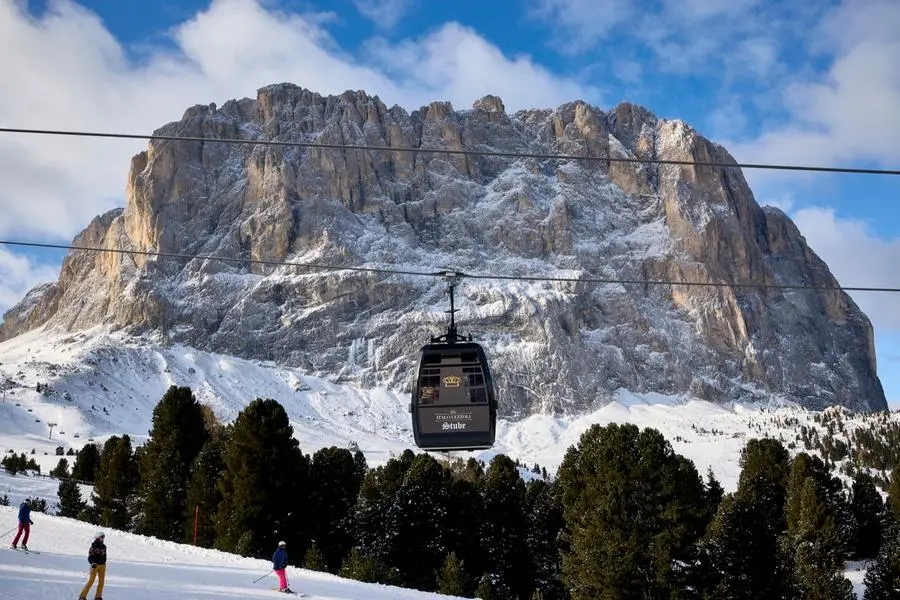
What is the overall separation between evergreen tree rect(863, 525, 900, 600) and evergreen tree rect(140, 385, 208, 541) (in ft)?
112

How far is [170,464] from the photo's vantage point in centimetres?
4541

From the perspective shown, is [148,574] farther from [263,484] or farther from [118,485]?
[118,485]

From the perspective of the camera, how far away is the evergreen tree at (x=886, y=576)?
37000mm

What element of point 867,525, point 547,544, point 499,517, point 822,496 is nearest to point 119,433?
point 499,517

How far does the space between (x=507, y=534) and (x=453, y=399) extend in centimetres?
2717

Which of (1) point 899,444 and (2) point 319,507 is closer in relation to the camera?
(2) point 319,507

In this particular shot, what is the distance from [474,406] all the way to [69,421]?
6056 inches

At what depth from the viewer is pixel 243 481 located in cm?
3962

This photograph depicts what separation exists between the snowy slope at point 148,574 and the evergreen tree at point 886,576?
78.8 feet

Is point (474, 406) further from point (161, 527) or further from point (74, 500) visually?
point (74, 500)

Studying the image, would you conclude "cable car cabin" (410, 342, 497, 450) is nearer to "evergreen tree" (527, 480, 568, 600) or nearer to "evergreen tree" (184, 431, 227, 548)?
"evergreen tree" (184, 431, 227, 548)

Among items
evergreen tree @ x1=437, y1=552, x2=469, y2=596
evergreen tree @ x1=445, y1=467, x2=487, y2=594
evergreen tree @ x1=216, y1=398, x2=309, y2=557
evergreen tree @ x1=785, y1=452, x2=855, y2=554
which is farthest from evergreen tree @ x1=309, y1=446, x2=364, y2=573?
evergreen tree @ x1=785, y1=452, x2=855, y2=554

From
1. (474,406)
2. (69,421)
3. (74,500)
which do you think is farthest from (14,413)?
(474,406)

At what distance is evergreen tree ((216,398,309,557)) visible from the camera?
3881 cm
